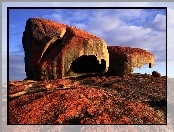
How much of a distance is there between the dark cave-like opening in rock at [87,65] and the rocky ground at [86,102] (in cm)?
74

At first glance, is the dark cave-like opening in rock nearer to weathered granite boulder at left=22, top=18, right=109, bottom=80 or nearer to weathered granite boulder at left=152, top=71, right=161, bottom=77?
weathered granite boulder at left=22, top=18, right=109, bottom=80

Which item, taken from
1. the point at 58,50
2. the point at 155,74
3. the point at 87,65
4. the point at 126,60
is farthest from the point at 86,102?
the point at 155,74

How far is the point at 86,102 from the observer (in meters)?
13.9

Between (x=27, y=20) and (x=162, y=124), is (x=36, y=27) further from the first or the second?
(x=162, y=124)

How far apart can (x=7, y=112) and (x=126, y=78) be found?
16.0 ft

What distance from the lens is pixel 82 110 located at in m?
13.5

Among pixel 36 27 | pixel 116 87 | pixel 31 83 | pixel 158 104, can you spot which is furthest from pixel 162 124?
pixel 36 27

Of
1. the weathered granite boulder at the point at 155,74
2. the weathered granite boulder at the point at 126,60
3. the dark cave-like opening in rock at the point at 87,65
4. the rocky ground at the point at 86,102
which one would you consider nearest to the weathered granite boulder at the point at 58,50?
the dark cave-like opening in rock at the point at 87,65

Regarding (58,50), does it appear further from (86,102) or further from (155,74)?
(155,74)

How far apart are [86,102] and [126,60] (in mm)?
3228

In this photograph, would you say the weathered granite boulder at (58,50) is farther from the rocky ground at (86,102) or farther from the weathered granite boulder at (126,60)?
the rocky ground at (86,102)

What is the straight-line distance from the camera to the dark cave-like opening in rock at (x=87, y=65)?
15.7 m

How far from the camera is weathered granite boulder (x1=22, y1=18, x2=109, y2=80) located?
15184 millimetres

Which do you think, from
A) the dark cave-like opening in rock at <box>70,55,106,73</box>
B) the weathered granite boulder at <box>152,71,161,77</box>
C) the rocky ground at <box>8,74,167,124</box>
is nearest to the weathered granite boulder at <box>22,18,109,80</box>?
the dark cave-like opening in rock at <box>70,55,106,73</box>
